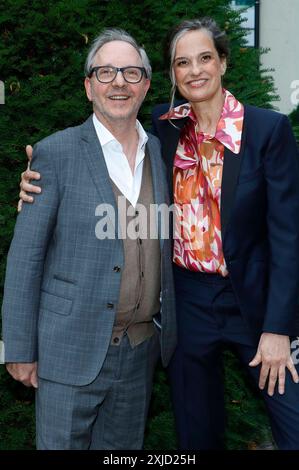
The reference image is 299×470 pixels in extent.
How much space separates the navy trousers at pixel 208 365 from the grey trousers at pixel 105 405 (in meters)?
0.16

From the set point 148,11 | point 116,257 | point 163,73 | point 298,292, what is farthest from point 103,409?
point 148,11

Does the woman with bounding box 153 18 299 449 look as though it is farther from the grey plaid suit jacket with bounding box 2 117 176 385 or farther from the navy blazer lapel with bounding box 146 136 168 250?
the grey plaid suit jacket with bounding box 2 117 176 385

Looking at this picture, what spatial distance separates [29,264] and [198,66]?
1063 millimetres

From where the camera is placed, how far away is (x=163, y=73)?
3586 millimetres

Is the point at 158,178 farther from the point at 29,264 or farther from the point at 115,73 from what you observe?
the point at 29,264

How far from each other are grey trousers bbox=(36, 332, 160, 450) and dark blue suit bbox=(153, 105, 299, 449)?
225 millimetres

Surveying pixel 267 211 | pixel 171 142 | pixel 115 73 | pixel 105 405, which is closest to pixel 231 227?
pixel 267 211

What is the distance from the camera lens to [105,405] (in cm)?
290

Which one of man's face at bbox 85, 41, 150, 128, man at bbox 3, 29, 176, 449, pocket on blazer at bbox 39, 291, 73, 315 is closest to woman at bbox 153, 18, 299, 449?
man at bbox 3, 29, 176, 449

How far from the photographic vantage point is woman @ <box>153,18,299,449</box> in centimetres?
269

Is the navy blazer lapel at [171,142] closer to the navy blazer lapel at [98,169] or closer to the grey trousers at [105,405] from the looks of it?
→ the navy blazer lapel at [98,169]

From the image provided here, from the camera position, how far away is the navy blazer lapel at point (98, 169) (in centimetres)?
263

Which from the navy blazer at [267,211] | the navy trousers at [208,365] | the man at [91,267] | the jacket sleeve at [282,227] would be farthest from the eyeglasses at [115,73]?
the navy trousers at [208,365]
